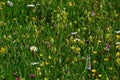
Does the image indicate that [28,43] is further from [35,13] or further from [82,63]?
[35,13]

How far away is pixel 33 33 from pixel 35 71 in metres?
1.09

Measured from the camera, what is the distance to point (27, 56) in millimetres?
4516

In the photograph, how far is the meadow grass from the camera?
4242 millimetres

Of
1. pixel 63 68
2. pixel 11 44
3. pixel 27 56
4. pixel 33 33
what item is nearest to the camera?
pixel 63 68

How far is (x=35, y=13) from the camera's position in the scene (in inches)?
241

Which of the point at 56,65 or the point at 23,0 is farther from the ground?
the point at 23,0

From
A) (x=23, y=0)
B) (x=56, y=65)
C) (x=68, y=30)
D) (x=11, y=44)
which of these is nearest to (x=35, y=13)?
(x=23, y=0)

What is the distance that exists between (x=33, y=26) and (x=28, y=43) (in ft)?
1.80

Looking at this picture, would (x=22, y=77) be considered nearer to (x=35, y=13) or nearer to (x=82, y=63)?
(x=82, y=63)

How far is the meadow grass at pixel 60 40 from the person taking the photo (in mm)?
4242

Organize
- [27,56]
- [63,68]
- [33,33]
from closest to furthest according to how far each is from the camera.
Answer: [63,68], [27,56], [33,33]

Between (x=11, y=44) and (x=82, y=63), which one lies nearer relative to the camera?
(x=82, y=63)

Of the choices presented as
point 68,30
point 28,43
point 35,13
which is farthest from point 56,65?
point 35,13

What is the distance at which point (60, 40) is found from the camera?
4953mm
